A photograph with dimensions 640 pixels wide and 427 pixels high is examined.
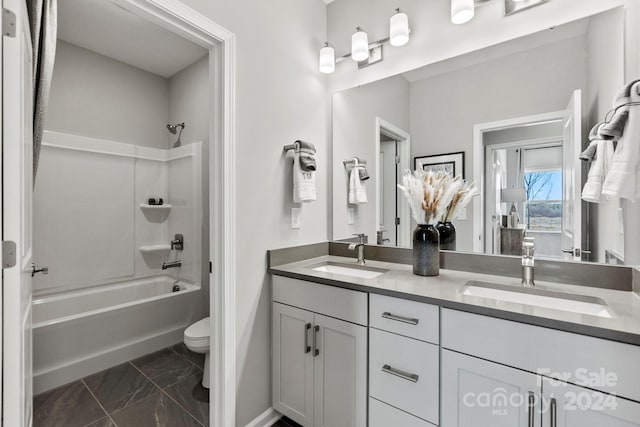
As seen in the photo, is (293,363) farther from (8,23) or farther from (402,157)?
(8,23)

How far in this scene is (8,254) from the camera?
85cm

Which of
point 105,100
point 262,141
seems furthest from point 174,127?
point 262,141

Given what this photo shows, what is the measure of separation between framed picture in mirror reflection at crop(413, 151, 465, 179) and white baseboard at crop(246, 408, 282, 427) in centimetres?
173

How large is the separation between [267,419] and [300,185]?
4.60 feet

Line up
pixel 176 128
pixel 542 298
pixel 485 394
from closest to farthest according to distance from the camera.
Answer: pixel 485 394 < pixel 542 298 < pixel 176 128

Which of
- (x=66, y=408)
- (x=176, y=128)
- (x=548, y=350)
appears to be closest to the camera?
(x=548, y=350)

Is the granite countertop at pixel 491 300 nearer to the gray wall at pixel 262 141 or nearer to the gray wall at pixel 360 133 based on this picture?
the gray wall at pixel 262 141

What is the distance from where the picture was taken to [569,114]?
1.39 m

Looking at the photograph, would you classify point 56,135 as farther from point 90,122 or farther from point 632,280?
point 632,280

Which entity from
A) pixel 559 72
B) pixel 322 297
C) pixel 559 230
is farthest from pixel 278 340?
pixel 559 72

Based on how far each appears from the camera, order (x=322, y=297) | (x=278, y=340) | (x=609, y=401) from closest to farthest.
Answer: (x=609, y=401) → (x=322, y=297) → (x=278, y=340)

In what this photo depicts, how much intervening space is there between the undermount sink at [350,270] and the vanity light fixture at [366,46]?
1.34m

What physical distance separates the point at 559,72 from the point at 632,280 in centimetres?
98

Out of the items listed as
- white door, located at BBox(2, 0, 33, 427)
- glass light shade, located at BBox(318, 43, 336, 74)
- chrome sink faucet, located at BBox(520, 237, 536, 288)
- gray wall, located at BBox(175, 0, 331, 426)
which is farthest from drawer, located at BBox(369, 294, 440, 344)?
glass light shade, located at BBox(318, 43, 336, 74)
